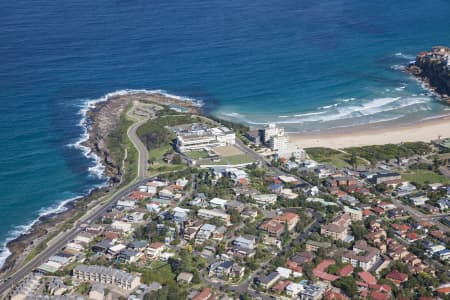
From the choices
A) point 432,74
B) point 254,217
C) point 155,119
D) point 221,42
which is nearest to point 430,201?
point 254,217

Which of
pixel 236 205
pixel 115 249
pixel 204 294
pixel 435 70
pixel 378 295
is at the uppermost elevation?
pixel 435 70

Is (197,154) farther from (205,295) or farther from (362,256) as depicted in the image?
(205,295)

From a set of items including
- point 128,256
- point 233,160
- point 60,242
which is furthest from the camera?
point 233,160

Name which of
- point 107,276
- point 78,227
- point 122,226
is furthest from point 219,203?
point 107,276

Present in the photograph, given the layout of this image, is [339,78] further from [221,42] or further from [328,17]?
[328,17]

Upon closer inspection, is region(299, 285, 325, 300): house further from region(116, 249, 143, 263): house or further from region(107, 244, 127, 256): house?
region(107, 244, 127, 256): house

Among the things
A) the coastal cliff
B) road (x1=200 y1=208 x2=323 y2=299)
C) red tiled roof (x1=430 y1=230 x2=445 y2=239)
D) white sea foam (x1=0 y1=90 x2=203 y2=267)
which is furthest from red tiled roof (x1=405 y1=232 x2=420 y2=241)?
the coastal cliff

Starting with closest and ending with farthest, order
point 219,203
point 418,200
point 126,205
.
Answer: point 219,203
point 126,205
point 418,200
